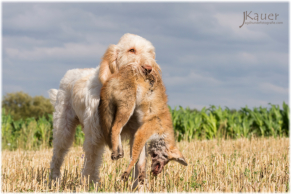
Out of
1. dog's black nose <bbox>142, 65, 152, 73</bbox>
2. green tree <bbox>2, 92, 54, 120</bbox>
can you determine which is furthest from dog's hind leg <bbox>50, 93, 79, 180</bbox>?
green tree <bbox>2, 92, 54, 120</bbox>

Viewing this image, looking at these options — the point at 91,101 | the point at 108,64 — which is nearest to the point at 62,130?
the point at 91,101

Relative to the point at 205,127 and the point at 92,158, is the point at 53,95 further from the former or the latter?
the point at 205,127

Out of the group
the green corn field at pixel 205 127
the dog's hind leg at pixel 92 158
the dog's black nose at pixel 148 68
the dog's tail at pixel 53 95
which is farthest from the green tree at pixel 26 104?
the dog's black nose at pixel 148 68

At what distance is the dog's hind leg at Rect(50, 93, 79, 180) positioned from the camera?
17.7 ft

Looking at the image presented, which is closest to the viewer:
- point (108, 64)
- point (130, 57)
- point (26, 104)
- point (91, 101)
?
point (130, 57)

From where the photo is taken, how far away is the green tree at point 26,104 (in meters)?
34.8

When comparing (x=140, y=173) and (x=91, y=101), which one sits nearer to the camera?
(x=140, y=173)

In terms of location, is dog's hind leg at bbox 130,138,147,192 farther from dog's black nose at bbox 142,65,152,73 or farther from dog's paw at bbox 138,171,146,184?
dog's black nose at bbox 142,65,152,73

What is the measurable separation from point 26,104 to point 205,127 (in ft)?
95.5

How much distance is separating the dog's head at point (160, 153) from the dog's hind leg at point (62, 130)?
2.37 meters

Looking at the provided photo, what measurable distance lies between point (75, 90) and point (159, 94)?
1.86 metres

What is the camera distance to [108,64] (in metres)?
3.72

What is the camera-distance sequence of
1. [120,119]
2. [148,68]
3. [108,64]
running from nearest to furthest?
[120,119] < [148,68] < [108,64]

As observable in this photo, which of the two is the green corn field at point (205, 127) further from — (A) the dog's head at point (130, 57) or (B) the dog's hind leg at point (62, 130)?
(A) the dog's head at point (130, 57)
